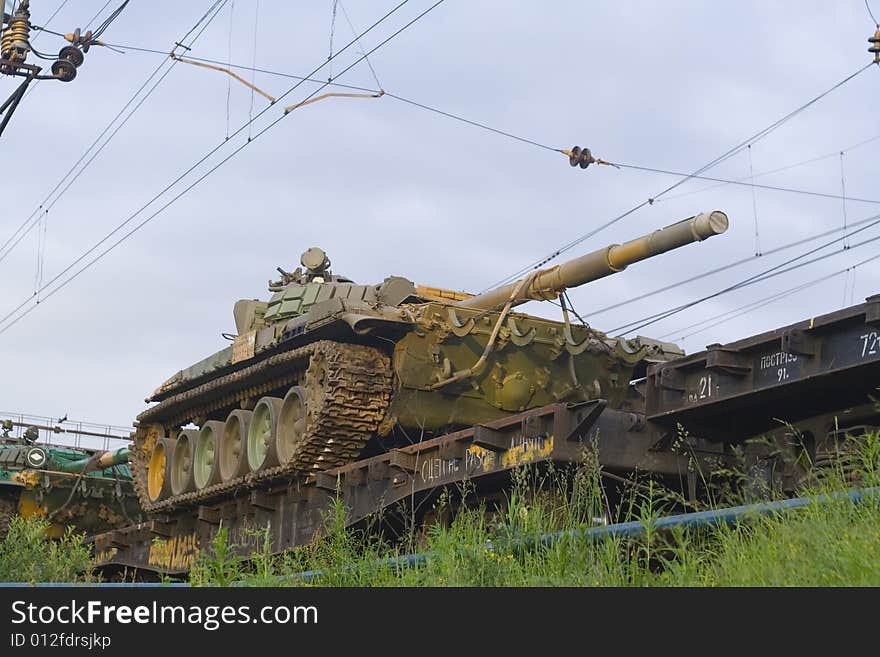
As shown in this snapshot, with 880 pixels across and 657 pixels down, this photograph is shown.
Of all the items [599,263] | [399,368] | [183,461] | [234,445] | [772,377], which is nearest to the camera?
[772,377]

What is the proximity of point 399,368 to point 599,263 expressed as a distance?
2333 millimetres

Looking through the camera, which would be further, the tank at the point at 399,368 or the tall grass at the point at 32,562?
the tank at the point at 399,368

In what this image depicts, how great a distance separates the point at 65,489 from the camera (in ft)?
78.2

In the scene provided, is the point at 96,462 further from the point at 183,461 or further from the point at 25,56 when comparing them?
the point at 25,56

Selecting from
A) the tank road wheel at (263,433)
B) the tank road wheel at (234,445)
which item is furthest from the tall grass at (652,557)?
the tank road wheel at (234,445)

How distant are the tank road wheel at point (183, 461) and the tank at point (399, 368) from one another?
399mm

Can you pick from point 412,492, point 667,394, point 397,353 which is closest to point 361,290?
point 397,353

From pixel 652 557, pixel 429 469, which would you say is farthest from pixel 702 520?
pixel 429 469

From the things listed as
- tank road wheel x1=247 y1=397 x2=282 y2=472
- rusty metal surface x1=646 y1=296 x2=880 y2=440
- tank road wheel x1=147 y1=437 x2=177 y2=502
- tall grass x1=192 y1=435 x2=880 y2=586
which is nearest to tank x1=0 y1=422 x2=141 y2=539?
tank road wheel x1=147 y1=437 x2=177 y2=502

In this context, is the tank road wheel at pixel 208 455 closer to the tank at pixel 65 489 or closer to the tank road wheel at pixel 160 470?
the tank road wheel at pixel 160 470

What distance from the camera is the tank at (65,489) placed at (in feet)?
77.2

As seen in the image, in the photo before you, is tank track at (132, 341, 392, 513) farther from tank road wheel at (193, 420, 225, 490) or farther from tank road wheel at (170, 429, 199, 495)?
tank road wheel at (170, 429, 199, 495)
